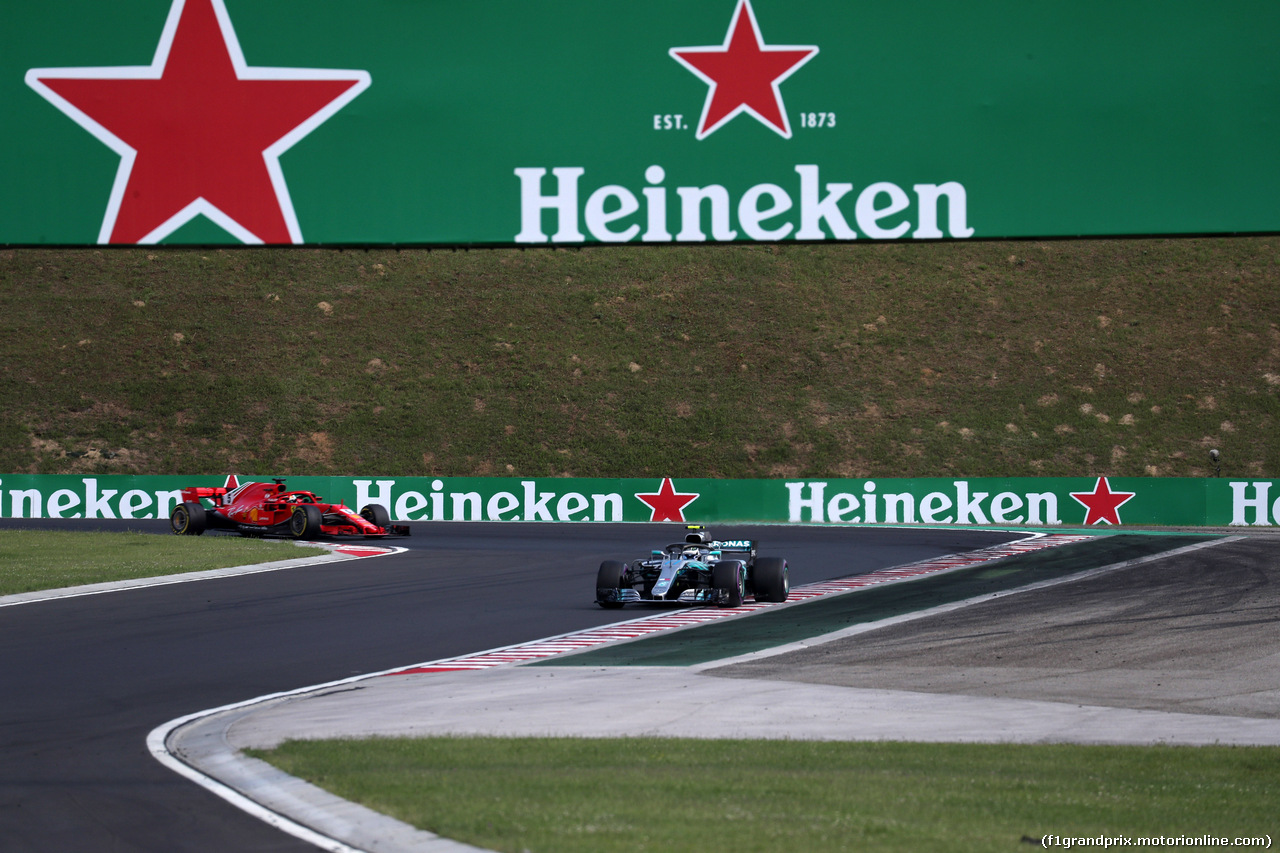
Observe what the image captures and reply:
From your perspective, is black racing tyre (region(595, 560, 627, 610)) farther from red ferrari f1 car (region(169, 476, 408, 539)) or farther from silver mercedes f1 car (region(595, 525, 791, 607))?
red ferrari f1 car (region(169, 476, 408, 539))

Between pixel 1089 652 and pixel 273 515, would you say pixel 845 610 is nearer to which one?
pixel 1089 652

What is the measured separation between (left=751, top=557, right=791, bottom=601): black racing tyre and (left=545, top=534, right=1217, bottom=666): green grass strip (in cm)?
53

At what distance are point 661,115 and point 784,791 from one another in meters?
4.52

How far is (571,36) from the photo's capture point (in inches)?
344

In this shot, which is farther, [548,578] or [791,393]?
[791,393]

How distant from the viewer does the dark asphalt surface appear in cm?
1099

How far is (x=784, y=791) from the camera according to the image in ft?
23.0

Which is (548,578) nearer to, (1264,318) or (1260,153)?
(1260,153)

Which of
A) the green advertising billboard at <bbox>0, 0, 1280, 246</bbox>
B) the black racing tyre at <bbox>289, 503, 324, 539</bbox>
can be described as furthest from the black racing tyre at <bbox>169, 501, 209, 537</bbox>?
the green advertising billboard at <bbox>0, 0, 1280, 246</bbox>

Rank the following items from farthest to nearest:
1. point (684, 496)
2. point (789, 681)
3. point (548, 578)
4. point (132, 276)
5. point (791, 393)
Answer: point (132, 276), point (791, 393), point (684, 496), point (548, 578), point (789, 681)

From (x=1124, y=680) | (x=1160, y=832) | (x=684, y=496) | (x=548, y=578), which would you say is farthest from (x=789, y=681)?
(x=684, y=496)

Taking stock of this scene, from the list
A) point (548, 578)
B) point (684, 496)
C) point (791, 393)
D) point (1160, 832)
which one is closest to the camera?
point (1160, 832)

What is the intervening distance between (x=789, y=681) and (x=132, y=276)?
56596mm

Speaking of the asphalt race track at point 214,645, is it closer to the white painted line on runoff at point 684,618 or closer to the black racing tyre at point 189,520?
the white painted line on runoff at point 684,618
